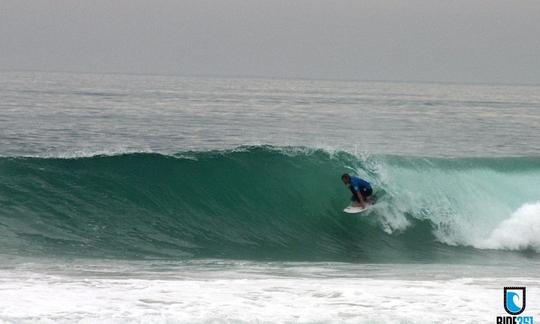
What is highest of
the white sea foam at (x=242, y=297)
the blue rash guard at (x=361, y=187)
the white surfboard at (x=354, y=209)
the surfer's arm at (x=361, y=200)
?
the white surfboard at (x=354, y=209)

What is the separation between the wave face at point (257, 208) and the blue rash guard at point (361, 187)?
118 cm

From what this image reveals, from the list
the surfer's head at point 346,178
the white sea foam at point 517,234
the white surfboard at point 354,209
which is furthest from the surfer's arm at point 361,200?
the white sea foam at point 517,234

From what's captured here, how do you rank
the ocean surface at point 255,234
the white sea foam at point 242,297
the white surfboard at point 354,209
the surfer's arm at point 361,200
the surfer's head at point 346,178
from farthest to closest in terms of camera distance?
the white surfboard at point 354,209, the surfer's arm at point 361,200, the surfer's head at point 346,178, the ocean surface at point 255,234, the white sea foam at point 242,297

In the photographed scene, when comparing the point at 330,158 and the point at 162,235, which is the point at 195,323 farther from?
the point at 330,158

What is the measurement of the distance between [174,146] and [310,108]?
22925 mm

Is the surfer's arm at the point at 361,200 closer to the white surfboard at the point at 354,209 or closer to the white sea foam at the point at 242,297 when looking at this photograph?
the white surfboard at the point at 354,209

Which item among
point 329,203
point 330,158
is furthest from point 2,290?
point 330,158

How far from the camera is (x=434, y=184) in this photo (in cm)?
1891

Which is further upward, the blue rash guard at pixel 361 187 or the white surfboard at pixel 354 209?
the white surfboard at pixel 354 209

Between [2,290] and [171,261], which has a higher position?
[171,261]

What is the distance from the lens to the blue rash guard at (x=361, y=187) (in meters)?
14.5

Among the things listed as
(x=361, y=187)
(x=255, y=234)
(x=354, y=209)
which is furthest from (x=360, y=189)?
(x=255, y=234)

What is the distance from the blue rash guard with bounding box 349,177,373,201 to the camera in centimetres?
1450

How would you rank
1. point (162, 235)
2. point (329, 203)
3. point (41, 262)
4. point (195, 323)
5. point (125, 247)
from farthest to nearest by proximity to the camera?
point (329, 203) < point (162, 235) < point (125, 247) < point (41, 262) < point (195, 323)
